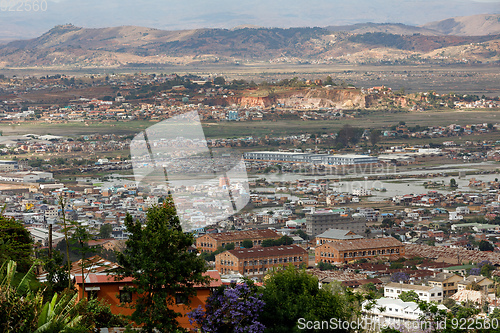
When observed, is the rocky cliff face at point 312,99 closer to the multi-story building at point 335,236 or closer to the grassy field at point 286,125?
the grassy field at point 286,125

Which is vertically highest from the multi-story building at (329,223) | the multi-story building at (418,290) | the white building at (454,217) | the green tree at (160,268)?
the green tree at (160,268)

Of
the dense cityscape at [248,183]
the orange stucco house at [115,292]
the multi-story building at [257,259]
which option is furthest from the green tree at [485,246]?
the orange stucco house at [115,292]

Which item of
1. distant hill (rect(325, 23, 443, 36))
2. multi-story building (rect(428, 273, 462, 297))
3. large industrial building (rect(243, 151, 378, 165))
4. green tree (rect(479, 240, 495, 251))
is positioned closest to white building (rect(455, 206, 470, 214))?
green tree (rect(479, 240, 495, 251))

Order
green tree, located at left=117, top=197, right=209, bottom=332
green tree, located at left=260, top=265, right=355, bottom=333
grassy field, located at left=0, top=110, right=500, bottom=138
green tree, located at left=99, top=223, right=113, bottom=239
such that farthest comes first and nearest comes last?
1. grassy field, located at left=0, top=110, right=500, bottom=138
2. green tree, located at left=99, top=223, right=113, bottom=239
3. green tree, located at left=260, top=265, right=355, bottom=333
4. green tree, located at left=117, top=197, right=209, bottom=332

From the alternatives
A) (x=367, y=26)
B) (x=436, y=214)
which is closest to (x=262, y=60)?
(x=367, y=26)

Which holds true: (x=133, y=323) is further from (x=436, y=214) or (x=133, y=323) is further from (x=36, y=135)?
(x=36, y=135)

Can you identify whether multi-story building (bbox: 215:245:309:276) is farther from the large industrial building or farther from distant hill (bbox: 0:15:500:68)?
distant hill (bbox: 0:15:500:68)
